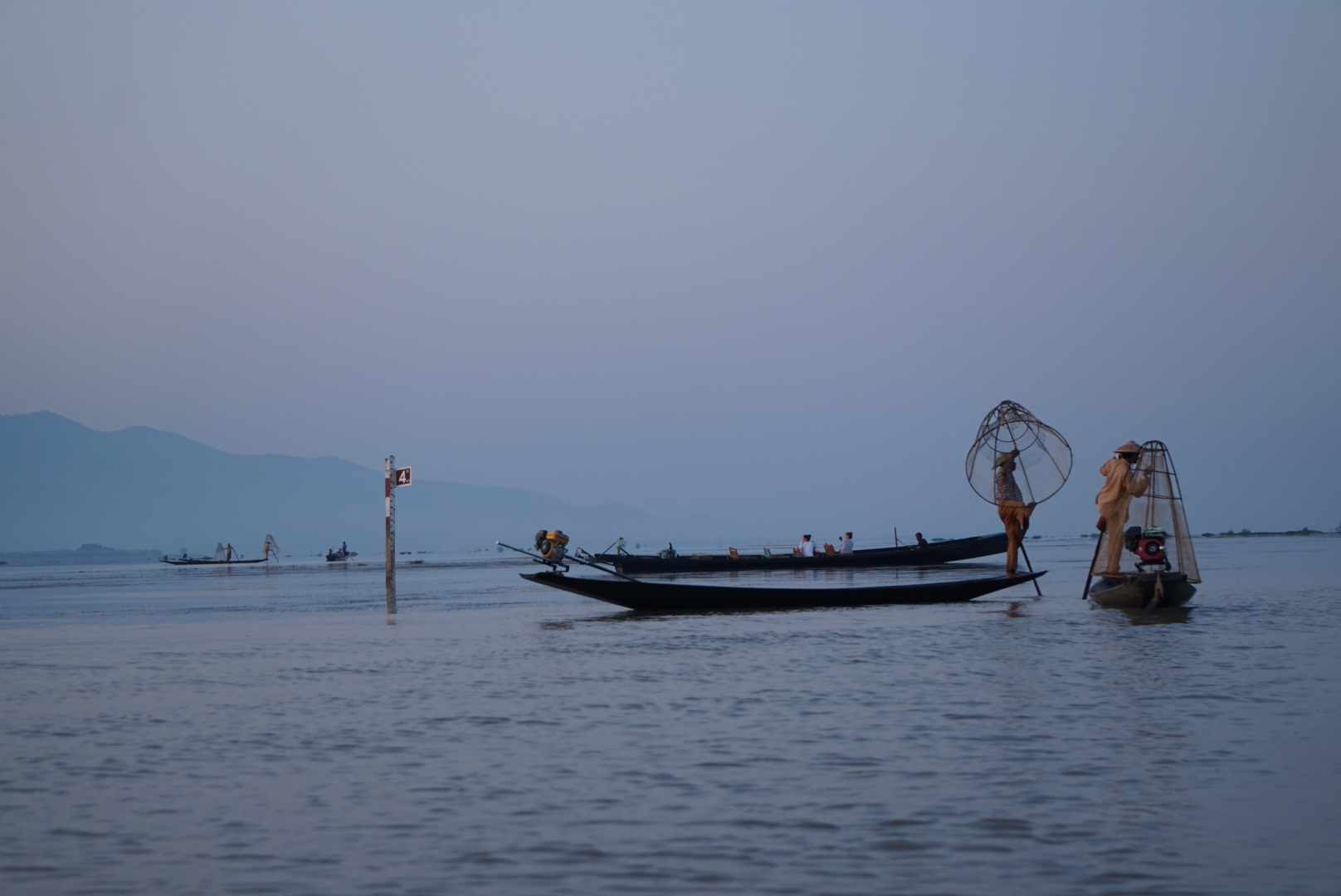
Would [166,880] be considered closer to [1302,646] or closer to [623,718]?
[623,718]

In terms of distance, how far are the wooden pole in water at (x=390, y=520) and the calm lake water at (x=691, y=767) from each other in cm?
963

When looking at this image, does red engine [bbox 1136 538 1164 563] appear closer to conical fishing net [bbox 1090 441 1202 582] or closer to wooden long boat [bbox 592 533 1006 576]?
conical fishing net [bbox 1090 441 1202 582]

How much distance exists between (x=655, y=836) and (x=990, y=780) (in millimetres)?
2371

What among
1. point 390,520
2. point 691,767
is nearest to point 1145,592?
point 691,767

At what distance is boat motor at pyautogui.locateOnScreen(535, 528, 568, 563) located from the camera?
21.8 meters

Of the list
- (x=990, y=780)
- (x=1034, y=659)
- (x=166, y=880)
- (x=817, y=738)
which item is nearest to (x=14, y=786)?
(x=166, y=880)

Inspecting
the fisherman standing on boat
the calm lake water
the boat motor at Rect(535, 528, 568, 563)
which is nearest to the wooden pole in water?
the boat motor at Rect(535, 528, 568, 563)

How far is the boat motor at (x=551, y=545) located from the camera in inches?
858

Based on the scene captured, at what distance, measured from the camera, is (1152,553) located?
65.3 ft

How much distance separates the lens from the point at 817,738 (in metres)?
8.56

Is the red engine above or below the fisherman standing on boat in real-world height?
below

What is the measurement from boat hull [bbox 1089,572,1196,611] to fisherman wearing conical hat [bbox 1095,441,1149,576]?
64cm

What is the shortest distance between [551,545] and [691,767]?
47.8 feet

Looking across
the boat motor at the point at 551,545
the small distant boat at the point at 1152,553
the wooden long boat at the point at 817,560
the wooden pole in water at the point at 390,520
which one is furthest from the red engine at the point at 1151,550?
the wooden long boat at the point at 817,560
